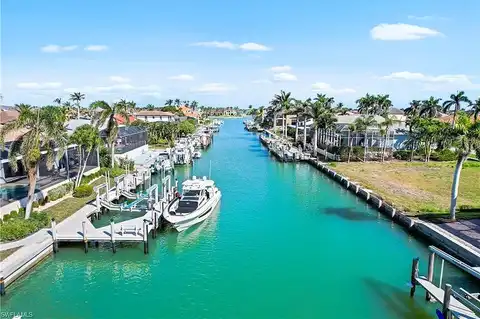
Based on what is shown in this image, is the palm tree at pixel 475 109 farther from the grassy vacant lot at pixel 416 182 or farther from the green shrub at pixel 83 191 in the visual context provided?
the green shrub at pixel 83 191

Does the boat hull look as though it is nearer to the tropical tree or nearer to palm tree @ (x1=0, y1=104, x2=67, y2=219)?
palm tree @ (x1=0, y1=104, x2=67, y2=219)

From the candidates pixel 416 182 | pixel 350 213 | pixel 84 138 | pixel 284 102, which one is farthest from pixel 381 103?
pixel 84 138

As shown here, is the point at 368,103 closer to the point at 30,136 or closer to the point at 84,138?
the point at 84,138

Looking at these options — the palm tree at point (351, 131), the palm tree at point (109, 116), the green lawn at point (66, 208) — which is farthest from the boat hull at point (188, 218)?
the palm tree at point (351, 131)

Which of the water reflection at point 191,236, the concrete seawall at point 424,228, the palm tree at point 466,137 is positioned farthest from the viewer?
the water reflection at point 191,236

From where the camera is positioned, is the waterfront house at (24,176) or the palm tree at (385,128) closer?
the waterfront house at (24,176)

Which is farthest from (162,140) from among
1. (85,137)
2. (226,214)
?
(226,214)

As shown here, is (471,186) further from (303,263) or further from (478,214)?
(303,263)

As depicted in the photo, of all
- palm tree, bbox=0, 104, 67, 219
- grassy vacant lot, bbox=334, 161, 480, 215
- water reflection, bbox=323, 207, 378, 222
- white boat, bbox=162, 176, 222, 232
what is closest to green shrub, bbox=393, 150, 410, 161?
grassy vacant lot, bbox=334, 161, 480, 215
